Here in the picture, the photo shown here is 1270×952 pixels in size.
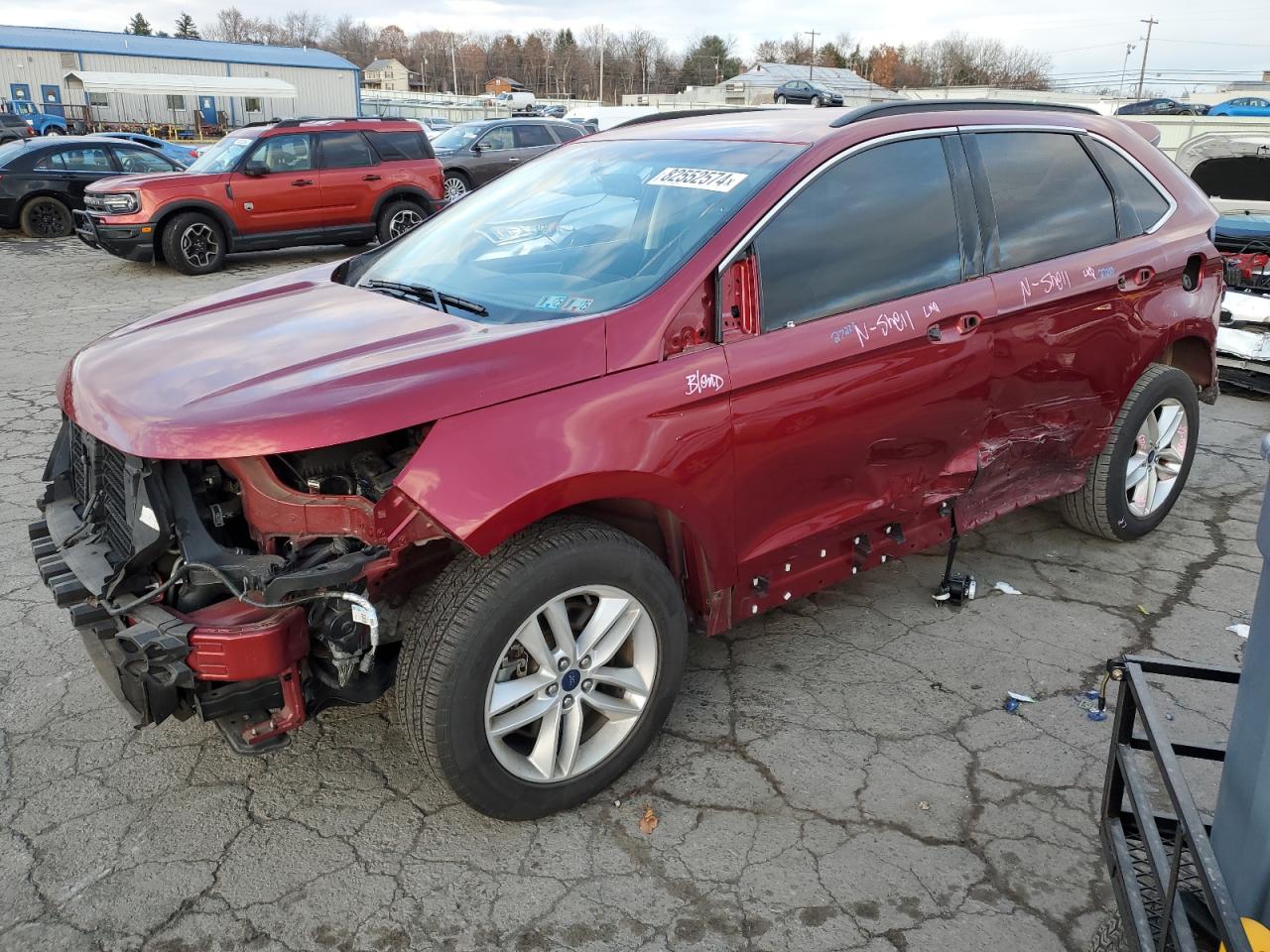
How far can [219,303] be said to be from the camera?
11.1 feet

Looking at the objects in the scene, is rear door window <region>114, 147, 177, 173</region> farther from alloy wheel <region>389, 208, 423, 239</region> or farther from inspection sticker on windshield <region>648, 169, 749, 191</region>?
inspection sticker on windshield <region>648, 169, 749, 191</region>

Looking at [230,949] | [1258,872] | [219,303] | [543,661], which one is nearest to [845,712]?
[543,661]

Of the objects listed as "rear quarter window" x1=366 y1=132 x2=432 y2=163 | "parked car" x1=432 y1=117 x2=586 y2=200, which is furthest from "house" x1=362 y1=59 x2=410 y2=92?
"rear quarter window" x1=366 y1=132 x2=432 y2=163

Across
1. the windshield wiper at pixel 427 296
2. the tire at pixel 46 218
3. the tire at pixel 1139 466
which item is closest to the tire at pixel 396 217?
the tire at pixel 46 218

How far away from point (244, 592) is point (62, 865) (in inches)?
38.7

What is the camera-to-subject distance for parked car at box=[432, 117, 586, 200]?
16328mm

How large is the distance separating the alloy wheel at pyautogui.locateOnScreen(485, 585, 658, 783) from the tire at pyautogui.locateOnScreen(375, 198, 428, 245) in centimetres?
1127

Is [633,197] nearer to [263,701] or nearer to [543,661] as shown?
[543,661]

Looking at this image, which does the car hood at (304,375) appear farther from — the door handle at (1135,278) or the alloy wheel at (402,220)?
the alloy wheel at (402,220)

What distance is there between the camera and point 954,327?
335cm

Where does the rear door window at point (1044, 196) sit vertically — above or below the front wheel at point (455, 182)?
above

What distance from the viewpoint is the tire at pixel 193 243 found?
38.4 ft

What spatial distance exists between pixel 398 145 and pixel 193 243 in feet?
10.0

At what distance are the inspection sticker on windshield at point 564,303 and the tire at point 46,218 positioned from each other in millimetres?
14585
